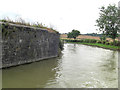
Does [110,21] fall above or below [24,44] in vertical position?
above

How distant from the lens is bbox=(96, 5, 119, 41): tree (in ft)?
79.6

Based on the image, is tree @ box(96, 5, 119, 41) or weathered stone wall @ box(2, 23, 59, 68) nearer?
weathered stone wall @ box(2, 23, 59, 68)

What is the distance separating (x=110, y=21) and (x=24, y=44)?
23.8 metres

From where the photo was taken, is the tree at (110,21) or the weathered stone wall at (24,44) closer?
the weathered stone wall at (24,44)

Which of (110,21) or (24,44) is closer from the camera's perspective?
(24,44)

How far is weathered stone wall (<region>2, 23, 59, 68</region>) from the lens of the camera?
564 centimetres

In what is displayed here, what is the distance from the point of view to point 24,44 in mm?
6707

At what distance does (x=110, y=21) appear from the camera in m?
25.2

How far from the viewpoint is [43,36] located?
8469 millimetres

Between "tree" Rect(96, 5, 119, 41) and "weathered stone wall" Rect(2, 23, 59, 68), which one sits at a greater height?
"tree" Rect(96, 5, 119, 41)

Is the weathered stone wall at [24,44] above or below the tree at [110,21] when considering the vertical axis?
below

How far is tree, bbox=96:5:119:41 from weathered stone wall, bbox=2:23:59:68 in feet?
65.7

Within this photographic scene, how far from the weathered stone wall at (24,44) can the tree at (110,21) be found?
788 inches

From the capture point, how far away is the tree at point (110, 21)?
24256 millimetres
